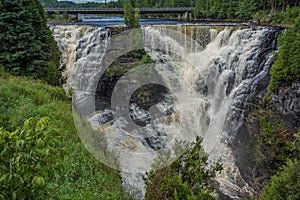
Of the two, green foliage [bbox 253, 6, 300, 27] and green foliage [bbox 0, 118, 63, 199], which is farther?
green foliage [bbox 253, 6, 300, 27]

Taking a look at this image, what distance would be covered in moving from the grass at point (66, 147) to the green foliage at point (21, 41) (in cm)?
264

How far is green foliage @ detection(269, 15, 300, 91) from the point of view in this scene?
42.6ft

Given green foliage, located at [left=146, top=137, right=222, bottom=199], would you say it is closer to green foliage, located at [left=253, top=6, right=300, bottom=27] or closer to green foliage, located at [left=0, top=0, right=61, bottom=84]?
green foliage, located at [left=0, top=0, right=61, bottom=84]

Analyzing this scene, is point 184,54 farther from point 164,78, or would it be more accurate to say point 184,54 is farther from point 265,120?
point 265,120

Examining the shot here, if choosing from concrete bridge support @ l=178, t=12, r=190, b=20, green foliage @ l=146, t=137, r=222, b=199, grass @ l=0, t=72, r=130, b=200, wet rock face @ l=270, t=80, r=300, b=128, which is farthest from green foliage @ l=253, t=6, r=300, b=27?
grass @ l=0, t=72, r=130, b=200

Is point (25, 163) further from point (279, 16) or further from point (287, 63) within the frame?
point (279, 16)

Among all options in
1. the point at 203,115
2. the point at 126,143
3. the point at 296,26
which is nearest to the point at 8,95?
the point at 126,143

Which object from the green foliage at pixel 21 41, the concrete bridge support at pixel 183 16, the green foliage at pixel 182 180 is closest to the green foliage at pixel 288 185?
the green foliage at pixel 182 180

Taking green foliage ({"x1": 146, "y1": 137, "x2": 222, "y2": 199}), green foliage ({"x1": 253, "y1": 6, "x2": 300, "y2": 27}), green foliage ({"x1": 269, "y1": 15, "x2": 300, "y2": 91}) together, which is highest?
green foliage ({"x1": 253, "y1": 6, "x2": 300, "y2": 27})

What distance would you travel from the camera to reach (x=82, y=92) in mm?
18141

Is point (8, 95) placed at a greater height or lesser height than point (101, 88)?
greater

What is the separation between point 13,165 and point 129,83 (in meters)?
16.9

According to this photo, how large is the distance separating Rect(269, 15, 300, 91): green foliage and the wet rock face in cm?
37

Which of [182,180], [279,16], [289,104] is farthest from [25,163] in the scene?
[279,16]
